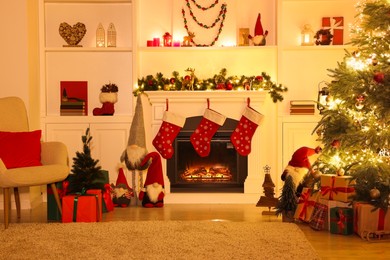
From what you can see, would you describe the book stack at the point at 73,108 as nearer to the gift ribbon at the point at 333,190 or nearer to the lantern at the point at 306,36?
the lantern at the point at 306,36

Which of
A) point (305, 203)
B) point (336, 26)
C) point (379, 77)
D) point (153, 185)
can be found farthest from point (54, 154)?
point (336, 26)

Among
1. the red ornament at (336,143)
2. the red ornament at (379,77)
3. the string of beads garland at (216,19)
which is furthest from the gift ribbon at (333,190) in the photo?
the string of beads garland at (216,19)

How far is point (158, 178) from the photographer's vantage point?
521 cm

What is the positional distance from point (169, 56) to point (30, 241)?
2820 mm

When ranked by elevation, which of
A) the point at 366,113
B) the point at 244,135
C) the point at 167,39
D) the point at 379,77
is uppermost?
the point at 167,39

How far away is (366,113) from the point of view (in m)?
4.12

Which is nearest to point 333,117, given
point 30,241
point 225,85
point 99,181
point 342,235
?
point 342,235

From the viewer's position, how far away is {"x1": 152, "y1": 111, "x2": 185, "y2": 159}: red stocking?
5434 millimetres

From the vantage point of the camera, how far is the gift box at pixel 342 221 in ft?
13.1

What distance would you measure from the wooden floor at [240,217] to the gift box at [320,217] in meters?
0.05

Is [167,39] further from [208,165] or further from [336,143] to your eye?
[336,143]

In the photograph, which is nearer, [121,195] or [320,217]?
[320,217]

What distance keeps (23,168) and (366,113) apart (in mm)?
2820

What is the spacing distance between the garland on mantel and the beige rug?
1.70 metres
